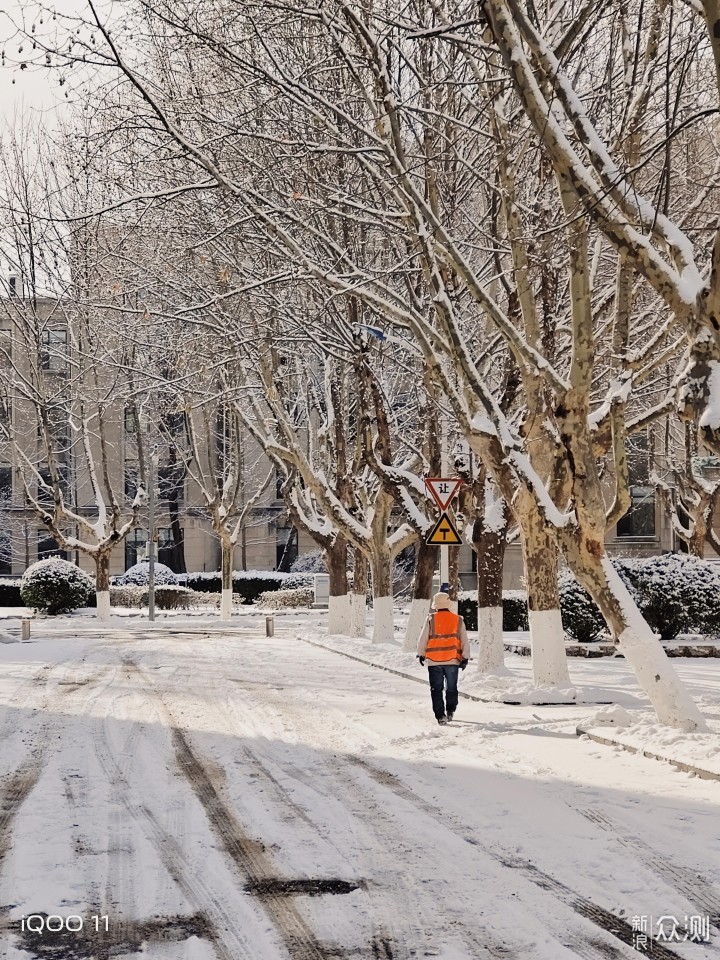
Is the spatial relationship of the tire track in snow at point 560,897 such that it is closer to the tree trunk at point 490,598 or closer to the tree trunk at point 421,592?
the tree trunk at point 490,598

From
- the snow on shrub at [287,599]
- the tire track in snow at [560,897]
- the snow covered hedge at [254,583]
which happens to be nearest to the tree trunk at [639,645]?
the tire track in snow at [560,897]

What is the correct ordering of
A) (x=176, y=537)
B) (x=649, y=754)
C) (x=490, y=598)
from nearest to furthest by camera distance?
(x=649, y=754) → (x=490, y=598) → (x=176, y=537)

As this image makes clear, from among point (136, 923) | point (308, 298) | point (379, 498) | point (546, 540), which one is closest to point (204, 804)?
point (136, 923)

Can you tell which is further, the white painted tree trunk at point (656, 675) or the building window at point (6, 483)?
the building window at point (6, 483)

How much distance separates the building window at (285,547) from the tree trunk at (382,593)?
34.5 metres

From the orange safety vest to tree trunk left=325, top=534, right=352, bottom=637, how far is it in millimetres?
19371

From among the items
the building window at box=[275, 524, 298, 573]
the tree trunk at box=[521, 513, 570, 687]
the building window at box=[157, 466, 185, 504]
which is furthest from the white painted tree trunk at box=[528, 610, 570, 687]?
the building window at box=[275, 524, 298, 573]

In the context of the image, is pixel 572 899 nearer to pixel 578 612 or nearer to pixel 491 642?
pixel 491 642

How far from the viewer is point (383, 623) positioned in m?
27.4

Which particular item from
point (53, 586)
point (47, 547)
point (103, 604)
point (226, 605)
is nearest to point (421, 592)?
point (226, 605)

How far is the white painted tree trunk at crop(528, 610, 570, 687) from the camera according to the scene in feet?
51.2

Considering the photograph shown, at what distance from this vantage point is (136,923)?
541cm

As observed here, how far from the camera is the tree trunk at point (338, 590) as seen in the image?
32406mm

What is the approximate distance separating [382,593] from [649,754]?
1789cm
